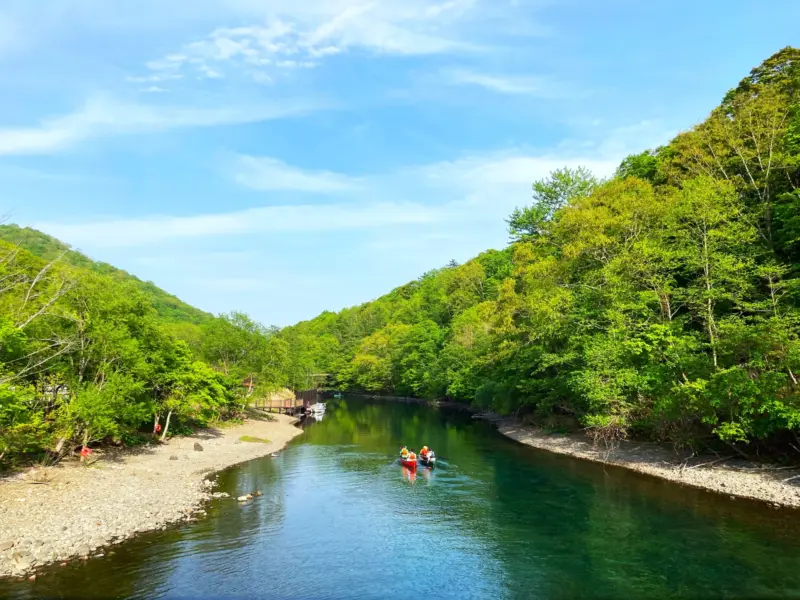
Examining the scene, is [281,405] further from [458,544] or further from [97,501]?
[458,544]

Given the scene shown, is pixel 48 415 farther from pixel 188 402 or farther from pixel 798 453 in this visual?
pixel 798 453

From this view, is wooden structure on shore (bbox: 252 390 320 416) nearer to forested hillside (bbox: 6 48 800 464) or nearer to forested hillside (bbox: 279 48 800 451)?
forested hillside (bbox: 6 48 800 464)

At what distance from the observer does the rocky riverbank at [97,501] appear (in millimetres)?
19750

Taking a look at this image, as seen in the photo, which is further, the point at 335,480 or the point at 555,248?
the point at 555,248

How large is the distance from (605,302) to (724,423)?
51.2ft

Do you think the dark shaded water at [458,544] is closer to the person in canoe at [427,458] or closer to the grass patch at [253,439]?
the person in canoe at [427,458]

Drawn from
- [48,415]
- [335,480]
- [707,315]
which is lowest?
[335,480]

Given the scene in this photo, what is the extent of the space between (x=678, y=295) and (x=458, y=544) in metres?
23.3

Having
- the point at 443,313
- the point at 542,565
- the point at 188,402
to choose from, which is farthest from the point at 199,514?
the point at 443,313

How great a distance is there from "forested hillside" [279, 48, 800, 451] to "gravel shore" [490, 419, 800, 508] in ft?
4.51

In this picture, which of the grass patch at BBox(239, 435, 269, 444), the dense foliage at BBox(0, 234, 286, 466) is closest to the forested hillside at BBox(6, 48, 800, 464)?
the dense foliage at BBox(0, 234, 286, 466)

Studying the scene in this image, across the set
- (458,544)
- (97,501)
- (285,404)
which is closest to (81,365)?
(97,501)

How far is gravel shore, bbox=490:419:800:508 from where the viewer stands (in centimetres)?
2706

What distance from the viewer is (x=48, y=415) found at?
2938 centimetres
